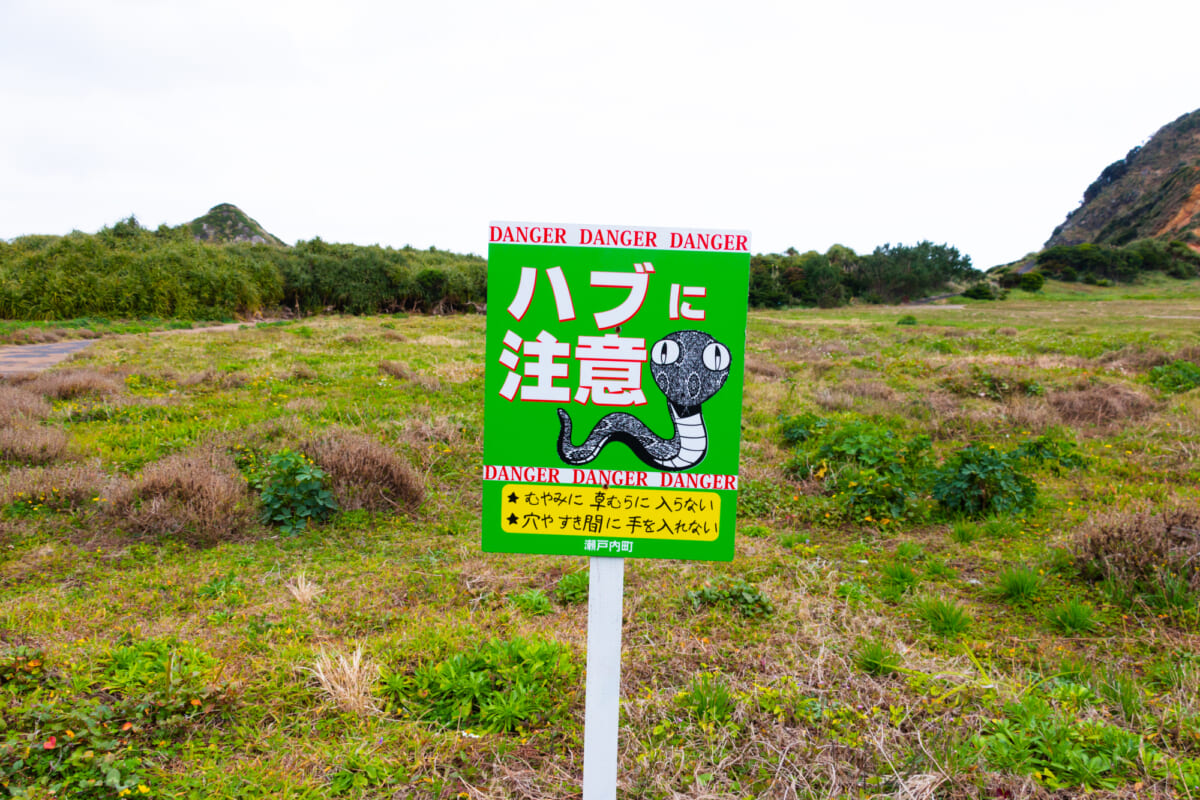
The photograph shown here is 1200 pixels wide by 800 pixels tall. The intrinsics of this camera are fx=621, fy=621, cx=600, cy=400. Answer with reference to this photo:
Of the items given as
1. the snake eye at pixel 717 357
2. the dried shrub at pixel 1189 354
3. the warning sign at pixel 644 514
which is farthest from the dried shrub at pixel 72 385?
the dried shrub at pixel 1189 354

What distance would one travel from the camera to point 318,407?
868cm

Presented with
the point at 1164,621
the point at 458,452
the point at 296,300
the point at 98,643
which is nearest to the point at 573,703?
the point at 98,643

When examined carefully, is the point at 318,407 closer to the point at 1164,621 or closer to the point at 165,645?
the point at 165,645

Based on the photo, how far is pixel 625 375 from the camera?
2.07m

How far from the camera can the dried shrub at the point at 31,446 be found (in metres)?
6.19

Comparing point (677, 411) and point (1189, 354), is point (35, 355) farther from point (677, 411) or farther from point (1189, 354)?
point (1189, 354)

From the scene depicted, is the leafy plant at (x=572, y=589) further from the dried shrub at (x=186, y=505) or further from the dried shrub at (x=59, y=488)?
the dried shrub at (x=59, y=488)

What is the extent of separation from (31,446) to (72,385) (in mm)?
4103

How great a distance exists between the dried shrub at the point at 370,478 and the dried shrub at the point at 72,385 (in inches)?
238

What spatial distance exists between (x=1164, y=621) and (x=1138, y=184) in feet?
395

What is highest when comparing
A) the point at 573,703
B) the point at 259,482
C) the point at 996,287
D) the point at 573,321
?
the point at 996,287

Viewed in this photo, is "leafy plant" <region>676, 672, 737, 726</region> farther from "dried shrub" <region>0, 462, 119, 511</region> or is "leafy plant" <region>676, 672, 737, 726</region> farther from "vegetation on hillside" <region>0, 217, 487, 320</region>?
"vegetation on hillside" <region>0, 217, 487, 320</region>

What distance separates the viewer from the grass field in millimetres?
2529

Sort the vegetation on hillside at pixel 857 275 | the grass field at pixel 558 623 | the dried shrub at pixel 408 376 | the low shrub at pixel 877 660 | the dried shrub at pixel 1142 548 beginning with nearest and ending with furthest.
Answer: the grass field at pixel 558 623, the low shrub at pixel 877 660, the dried shrub at pixel 1142 548, the dried shrub at pixel 408 376, the vegetation on hillside at pixel 857 275
